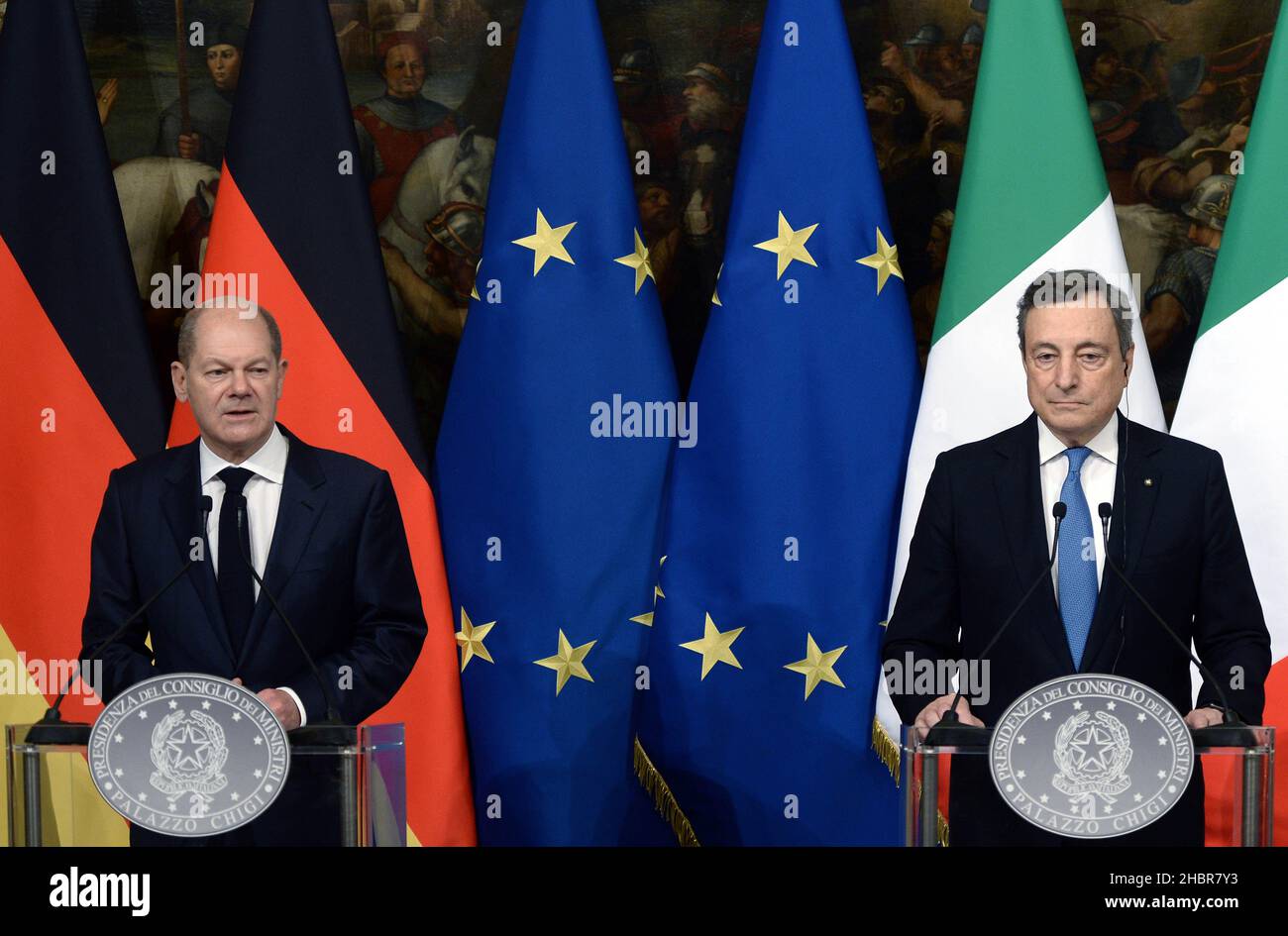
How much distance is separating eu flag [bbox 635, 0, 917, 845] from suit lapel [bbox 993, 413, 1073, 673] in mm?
1121

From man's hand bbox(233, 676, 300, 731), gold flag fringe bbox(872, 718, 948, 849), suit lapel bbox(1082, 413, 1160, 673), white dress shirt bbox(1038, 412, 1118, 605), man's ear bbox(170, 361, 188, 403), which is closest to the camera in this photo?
man's hand bbox(233, 676, 300, 731)

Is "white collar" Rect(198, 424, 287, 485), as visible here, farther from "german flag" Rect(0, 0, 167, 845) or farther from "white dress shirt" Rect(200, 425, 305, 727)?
"german flag" Rect(0, 0, 167, 845)

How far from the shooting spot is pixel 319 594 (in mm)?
4094

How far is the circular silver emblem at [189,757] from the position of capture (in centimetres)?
314

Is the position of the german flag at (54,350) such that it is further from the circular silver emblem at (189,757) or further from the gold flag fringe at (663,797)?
the circular silver emblem at (189,757)

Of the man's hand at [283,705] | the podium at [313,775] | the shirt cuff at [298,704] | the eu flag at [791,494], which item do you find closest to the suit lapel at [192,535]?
the shirt cuff at [298,704]

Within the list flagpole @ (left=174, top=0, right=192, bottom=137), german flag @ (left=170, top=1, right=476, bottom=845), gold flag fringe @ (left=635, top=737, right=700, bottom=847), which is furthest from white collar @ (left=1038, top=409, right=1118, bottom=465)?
flagpole @ (left=174, top=0, right=192, bottom=137)

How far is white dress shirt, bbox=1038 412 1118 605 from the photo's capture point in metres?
3.99

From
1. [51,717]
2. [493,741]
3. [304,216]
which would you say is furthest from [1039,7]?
[51,717]

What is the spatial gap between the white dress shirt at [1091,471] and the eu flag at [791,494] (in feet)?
3.76

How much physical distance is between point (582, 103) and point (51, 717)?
287 cm
